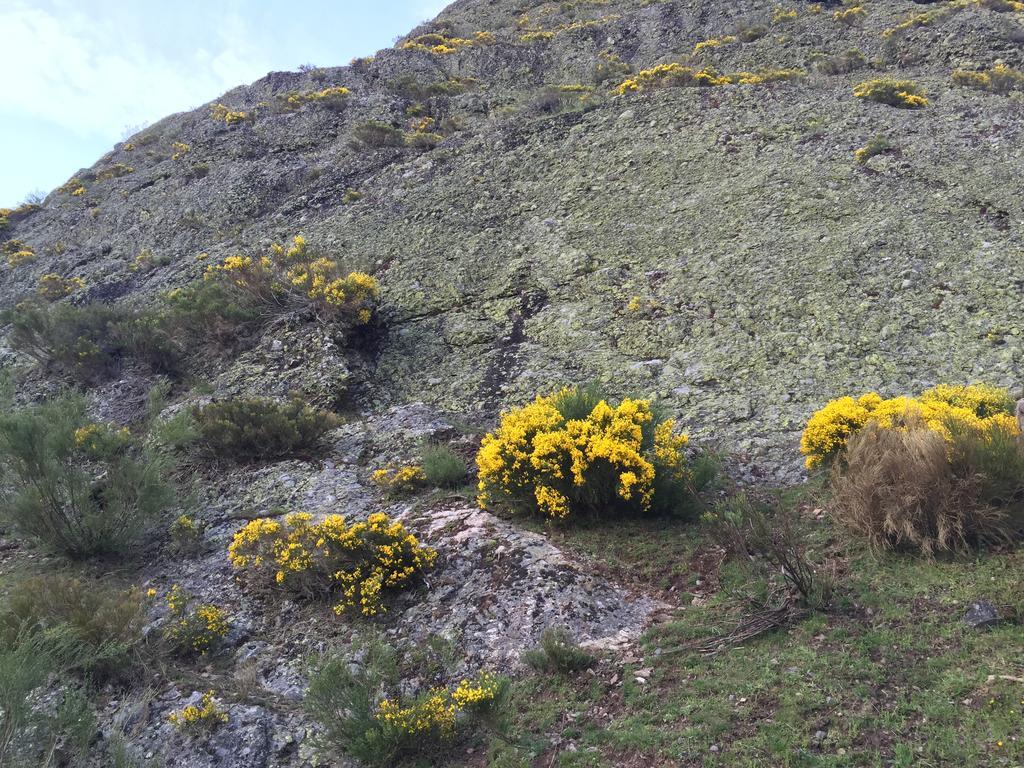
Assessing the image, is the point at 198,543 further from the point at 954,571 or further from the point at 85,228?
the point at 85,228

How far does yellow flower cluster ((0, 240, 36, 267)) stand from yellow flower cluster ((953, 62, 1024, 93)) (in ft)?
79.6

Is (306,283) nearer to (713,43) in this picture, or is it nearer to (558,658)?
(558,658)

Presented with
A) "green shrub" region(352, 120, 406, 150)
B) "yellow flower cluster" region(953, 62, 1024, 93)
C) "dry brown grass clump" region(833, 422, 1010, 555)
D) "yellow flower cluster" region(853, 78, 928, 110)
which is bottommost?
"dry brown grass clump" region(833, 422, 1010, 555)

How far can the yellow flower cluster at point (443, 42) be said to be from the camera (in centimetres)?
2609

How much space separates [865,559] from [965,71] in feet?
50.1

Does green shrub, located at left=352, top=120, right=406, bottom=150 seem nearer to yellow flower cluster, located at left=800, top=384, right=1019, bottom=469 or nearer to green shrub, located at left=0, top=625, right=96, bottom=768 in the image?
yellow flower cluster, located at left=800, top=384, right=1019, bottom=469

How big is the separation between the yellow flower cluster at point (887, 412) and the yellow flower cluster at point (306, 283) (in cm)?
751

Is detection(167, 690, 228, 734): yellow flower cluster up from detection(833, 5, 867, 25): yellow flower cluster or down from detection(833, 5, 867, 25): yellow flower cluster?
down

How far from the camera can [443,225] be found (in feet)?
46.4

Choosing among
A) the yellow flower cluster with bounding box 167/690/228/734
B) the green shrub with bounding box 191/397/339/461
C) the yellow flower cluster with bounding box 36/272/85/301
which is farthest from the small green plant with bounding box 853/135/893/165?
the yellow flower cluster with bounding box 36/272/85/301

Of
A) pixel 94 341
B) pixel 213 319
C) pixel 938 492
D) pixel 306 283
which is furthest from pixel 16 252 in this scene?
pixel 938 492

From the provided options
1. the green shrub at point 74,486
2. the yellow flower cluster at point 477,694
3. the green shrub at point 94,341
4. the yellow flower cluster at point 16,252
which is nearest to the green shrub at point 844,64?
the green shrub at point 94,341

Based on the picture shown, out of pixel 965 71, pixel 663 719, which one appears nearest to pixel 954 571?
pixel 663 719

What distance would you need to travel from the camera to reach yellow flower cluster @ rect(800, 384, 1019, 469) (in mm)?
5988
